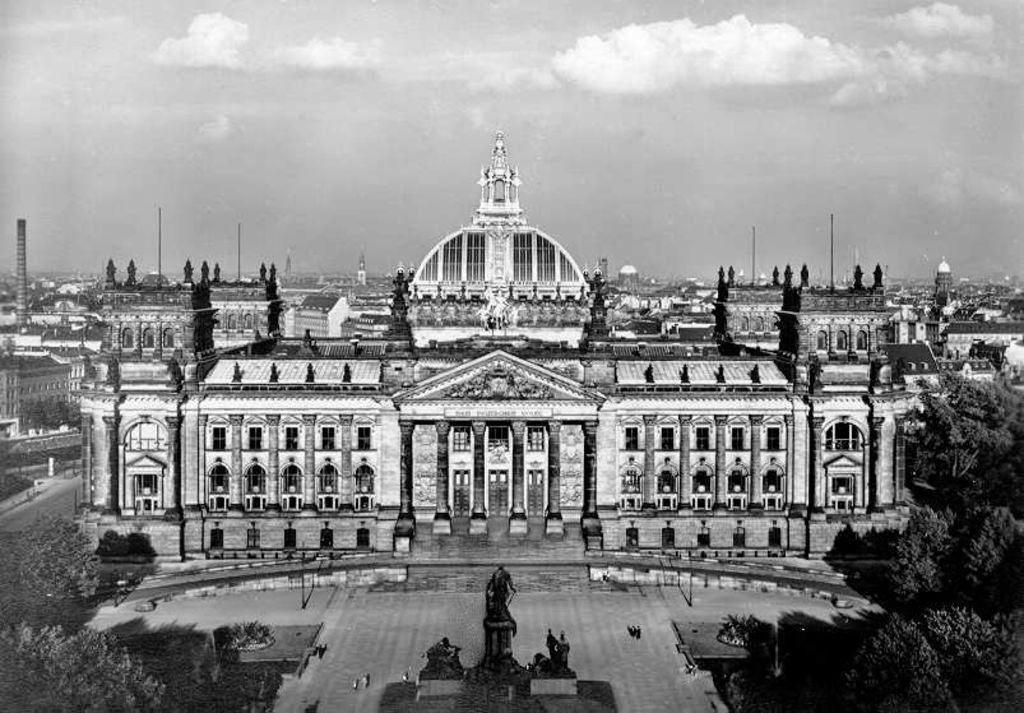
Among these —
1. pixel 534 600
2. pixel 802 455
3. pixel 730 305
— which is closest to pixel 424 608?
pixel 534 600

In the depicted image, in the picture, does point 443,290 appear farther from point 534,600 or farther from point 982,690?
point 982,690

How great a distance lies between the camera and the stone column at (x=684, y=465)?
9962cm

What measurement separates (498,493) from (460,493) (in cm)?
273

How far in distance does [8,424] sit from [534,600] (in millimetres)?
82311

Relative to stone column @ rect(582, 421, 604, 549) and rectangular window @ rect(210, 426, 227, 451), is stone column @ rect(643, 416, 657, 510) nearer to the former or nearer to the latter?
stone column @ rect(582, 421, 604, 549)

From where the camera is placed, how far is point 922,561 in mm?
78938

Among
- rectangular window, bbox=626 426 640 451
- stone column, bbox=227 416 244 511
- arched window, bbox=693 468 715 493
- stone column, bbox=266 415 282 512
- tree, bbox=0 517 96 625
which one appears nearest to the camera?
tree, bbox=0 517 96 625

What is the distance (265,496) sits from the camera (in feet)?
325

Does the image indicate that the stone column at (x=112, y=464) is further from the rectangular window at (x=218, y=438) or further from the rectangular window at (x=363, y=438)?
the rectangular window at (x=363, y=438)

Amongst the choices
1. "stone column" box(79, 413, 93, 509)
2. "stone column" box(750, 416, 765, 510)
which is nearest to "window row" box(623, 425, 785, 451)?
"stone column" box(750, 416, 765, 510)

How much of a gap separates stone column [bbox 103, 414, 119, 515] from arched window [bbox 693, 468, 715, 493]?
4039 cm

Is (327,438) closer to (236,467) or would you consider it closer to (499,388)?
(236,467)

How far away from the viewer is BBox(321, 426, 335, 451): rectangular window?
99.3 m

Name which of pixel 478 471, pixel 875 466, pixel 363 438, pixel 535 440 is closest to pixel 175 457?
pixel 363 438
